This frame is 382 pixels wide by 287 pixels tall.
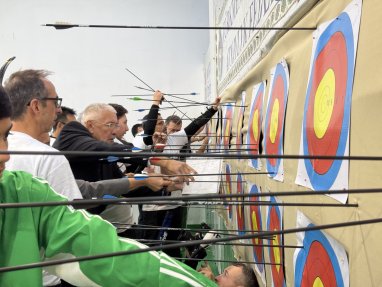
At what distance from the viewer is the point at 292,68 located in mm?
736

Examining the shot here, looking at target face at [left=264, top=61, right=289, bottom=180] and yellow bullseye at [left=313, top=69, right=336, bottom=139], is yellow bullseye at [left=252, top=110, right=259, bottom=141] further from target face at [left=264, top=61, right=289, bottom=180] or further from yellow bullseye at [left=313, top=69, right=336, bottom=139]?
yellow bullseye at [left=313, top=69, right=336, bottom=139]

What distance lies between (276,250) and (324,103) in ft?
1.41

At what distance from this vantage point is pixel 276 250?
2.82ft

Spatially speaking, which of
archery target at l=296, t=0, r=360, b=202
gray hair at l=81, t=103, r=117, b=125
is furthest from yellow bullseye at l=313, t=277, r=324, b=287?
gray hair at l=81, t=103, r=117, b=125

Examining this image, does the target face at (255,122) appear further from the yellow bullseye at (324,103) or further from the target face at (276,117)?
the yellow bullseye at (324,103)

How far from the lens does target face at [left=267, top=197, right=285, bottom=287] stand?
2.67 feet

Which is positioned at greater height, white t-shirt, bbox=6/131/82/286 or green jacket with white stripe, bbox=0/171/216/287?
white t-shirt, bbox=6/131/82/286

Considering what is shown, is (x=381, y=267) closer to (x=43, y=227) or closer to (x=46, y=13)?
(x=43, y=227)

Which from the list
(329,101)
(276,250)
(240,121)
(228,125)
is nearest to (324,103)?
(329,101)

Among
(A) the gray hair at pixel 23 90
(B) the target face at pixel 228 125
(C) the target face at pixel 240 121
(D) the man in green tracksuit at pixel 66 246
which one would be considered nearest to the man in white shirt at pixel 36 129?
(A) the gray hair at pixel 23 90

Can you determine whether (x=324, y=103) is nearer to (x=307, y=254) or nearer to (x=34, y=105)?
(x=307, y=254)

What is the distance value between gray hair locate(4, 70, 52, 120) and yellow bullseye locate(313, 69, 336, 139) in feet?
1.88

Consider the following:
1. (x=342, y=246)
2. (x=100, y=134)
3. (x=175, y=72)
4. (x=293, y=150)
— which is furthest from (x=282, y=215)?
(x=175, y=72)

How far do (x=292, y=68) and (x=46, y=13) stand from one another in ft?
13.4
